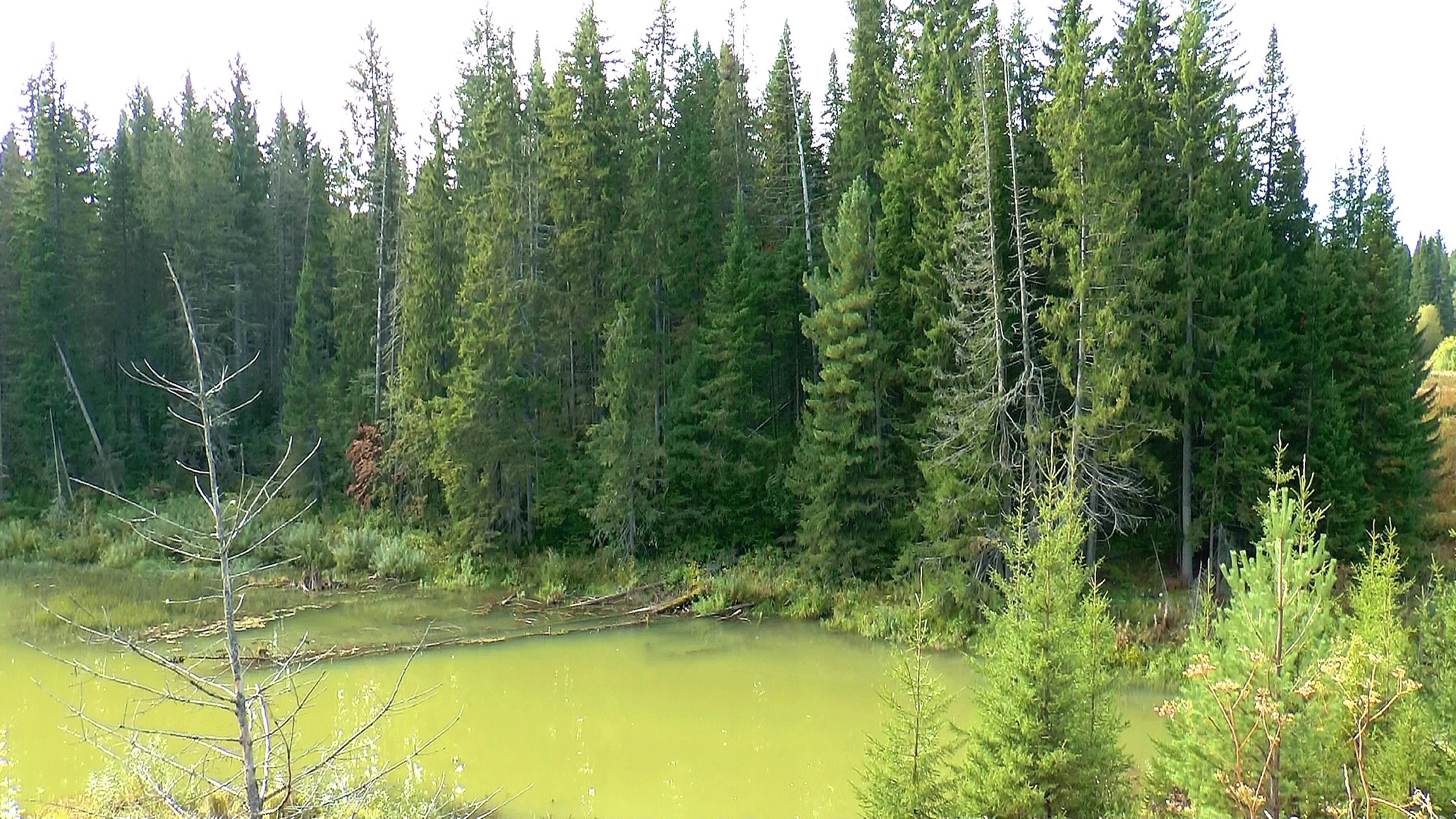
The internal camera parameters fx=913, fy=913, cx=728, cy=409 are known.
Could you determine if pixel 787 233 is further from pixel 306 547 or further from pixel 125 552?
pixel 125 552

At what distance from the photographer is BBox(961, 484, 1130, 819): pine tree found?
791cm

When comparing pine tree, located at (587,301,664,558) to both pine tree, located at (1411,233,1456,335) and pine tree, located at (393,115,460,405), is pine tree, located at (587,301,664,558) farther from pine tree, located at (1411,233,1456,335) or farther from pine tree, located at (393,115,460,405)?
pine tree, located at (1411,233,1456,335)

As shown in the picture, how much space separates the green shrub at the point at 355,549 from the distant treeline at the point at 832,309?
6.98 feet

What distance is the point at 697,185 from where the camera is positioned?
86.9 ft

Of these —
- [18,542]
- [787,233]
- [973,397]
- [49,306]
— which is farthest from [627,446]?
[49,306]

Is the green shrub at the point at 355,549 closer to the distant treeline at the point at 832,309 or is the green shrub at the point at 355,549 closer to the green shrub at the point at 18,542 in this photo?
the distant treeline at the point at 832,309

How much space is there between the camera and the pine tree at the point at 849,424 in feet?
68.4

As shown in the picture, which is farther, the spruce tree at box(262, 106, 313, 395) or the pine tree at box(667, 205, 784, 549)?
the spruce tree at box(262, 106, 313, 395)

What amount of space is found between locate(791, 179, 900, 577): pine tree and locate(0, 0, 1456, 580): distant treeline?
0.10 metres

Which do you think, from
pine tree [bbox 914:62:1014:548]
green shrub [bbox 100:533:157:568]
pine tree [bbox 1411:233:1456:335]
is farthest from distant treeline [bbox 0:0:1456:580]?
pine tree [bbox 1411:233:1456:335]

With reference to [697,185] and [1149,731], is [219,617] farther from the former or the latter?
[1149,731]

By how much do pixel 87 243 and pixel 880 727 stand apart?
3604 cm

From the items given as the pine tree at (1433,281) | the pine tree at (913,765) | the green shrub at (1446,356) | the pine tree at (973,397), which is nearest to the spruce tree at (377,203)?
the pine tree at (973,397)

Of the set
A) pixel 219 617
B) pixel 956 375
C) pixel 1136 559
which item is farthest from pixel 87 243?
pixel 1136 559
